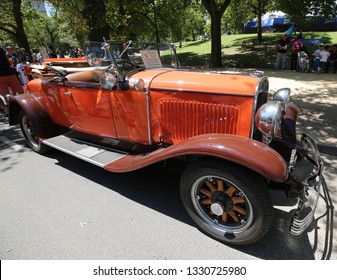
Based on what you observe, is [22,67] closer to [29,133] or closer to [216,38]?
[29,133]

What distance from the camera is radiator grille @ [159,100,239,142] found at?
2.77 m

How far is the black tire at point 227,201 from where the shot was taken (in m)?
2.24

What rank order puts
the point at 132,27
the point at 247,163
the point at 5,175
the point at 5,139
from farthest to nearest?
the point at 132,27, the point at 5,139, the point at 5,175, the point at 247,163

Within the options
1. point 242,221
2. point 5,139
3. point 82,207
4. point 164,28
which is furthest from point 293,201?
point 164,28

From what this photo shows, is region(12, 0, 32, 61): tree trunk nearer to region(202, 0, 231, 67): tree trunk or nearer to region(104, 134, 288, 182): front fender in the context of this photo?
region(202, 0, 231, 67): tree trunk

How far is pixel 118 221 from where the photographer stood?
289cm

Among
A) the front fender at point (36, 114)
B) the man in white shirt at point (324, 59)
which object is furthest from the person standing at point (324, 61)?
the front fender at point (36, 114)

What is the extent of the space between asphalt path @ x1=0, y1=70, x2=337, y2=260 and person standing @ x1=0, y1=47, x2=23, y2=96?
3858 millimetres

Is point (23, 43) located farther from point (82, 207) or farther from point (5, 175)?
point (82, 207)

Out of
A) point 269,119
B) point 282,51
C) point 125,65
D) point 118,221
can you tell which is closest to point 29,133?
point 125,65

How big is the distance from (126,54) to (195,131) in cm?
151

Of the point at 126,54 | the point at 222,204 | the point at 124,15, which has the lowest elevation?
the point at 222,204
